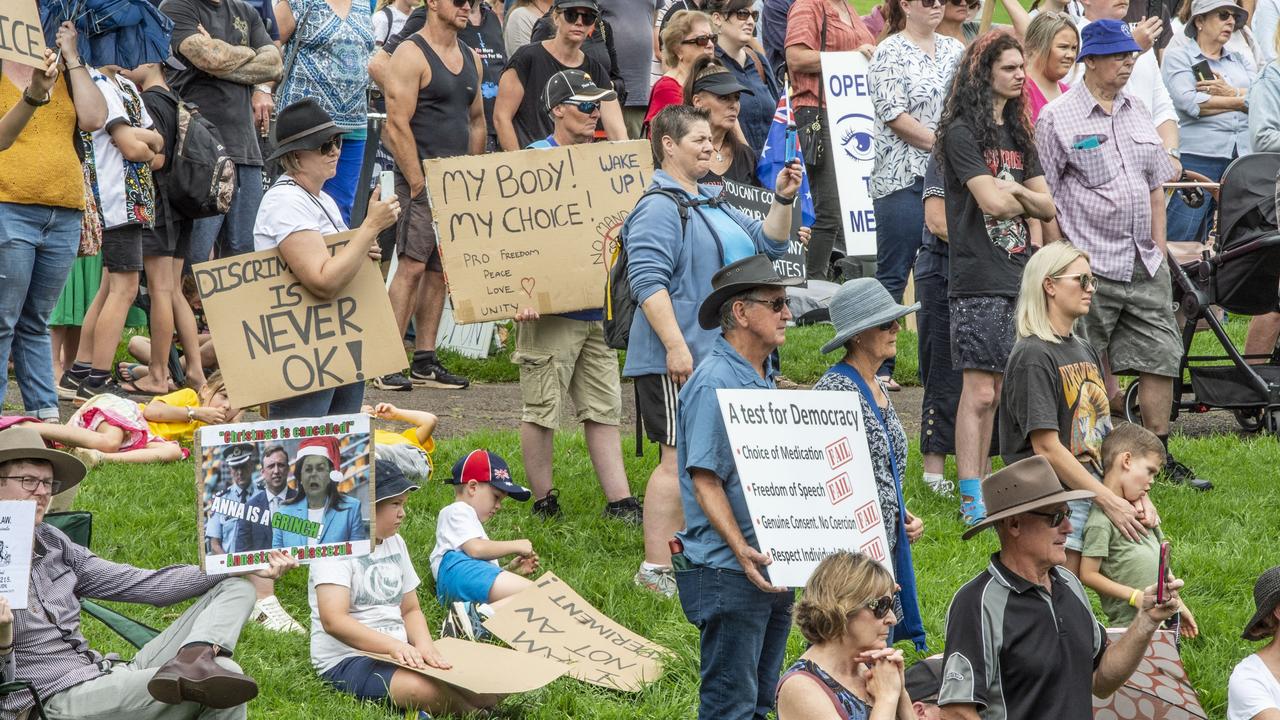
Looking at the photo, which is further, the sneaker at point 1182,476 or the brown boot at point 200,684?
the sneaker at point 1182,476

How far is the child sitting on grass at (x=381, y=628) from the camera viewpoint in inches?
262

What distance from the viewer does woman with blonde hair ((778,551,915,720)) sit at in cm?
489

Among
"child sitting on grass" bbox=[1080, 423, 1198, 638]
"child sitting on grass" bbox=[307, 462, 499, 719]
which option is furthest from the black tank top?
"child sitting on grass" bbox=[1080, 423, 1198, 638]

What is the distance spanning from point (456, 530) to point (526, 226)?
1857 millimetres

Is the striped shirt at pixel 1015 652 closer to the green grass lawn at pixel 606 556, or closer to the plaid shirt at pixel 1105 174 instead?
the green grass lawn at pixel 606 556

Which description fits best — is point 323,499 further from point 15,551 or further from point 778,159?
point 778,159

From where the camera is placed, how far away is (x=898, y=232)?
1045cm

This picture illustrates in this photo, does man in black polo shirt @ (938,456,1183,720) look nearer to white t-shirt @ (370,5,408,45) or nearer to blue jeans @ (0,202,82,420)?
blue jeans @ (0,202,82,420)

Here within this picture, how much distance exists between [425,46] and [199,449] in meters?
4.97

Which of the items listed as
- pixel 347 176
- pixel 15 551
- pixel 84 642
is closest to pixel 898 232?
pixel 347 176

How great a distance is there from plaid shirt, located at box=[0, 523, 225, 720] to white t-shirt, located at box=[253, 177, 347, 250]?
161 cm

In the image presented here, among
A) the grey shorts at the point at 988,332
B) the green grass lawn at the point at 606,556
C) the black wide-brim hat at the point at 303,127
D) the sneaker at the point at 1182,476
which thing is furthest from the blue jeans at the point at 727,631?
the sneaker at the point at 1182,476

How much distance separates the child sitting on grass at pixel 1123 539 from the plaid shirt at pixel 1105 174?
8.45ft

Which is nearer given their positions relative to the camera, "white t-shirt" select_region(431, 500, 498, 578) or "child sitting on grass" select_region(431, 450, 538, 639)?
"child sitting on grass" select_region(431, 450, 538, 639)
